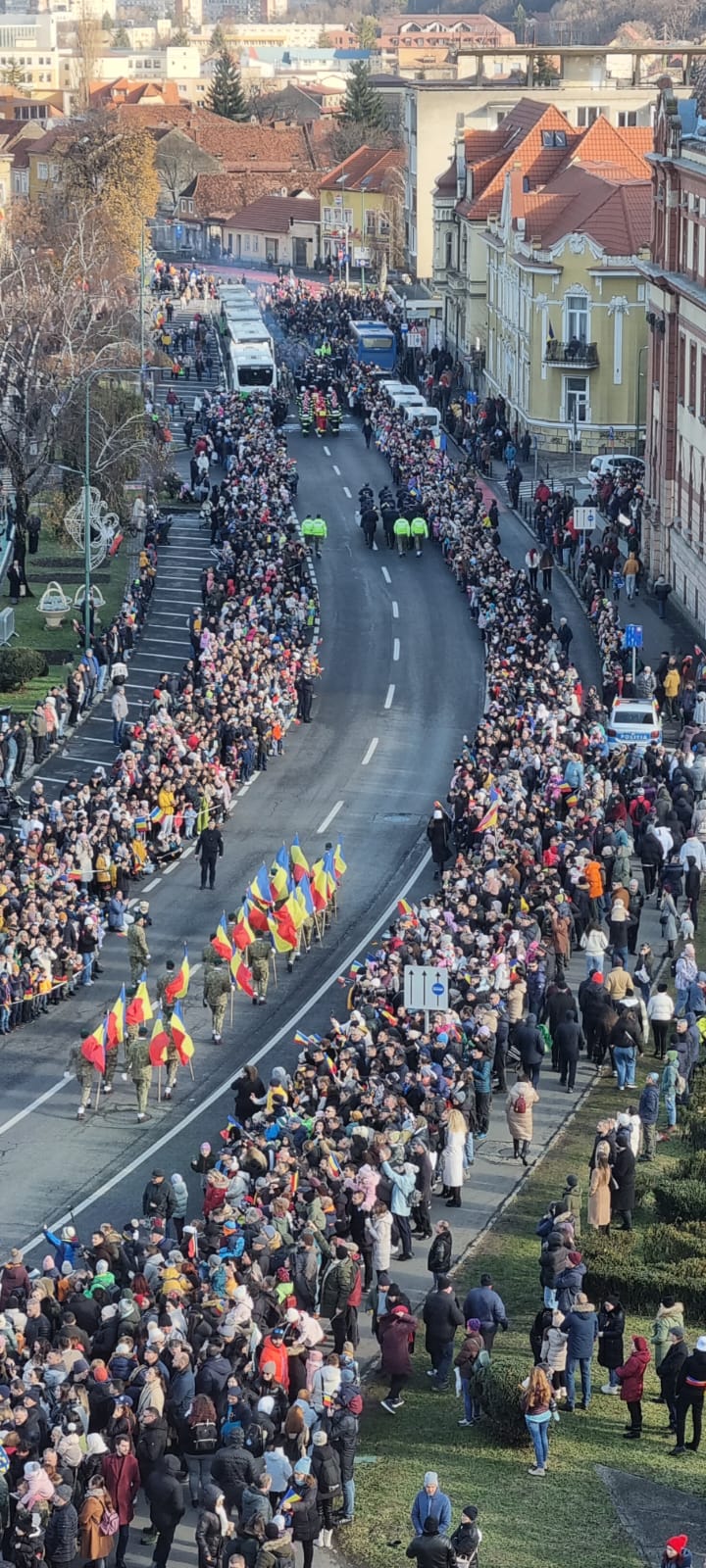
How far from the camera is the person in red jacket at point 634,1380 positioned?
2583 centimetres

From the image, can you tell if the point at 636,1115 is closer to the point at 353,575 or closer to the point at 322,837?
the point at 322,837

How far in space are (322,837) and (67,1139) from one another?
13.4 m

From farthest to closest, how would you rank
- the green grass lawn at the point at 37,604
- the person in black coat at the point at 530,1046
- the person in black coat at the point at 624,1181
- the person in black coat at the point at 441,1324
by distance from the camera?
the green grass lawn at the point at 37,604
the person in black coat at the point at 530,1046
the person in black coat at the point at 624,1181
the person in black coat at the point at 441,1324

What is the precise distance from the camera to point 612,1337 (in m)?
26.6

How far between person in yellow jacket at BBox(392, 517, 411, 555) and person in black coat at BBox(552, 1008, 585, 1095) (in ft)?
115

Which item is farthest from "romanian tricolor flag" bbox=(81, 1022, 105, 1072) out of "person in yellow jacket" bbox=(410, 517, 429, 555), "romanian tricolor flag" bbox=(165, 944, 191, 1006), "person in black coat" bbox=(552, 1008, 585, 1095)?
"person in yellow jacket" bbox=(410, 517, 429, 555)

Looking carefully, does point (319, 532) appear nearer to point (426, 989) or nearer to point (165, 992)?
point (165, 992)

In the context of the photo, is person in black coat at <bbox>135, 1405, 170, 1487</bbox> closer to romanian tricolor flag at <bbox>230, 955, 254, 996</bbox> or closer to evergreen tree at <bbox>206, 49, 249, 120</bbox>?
romanian tricolor flag at <bbox>230, 955, 254, 996</bbox>

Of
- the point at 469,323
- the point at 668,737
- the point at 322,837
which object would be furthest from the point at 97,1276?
the point at 469,323

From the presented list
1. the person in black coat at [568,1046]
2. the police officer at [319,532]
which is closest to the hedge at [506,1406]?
the person in black coat at [568,1046]

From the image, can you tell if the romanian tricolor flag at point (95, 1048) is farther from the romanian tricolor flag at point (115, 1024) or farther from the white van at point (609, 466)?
the white van at point (609, 466)

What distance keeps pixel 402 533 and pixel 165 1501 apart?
155ft

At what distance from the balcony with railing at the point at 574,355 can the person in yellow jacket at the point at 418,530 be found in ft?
40.9

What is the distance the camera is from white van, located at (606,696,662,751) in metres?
48.3
